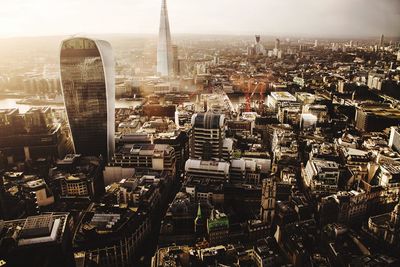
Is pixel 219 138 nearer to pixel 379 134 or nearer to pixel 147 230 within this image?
pixel 147 230

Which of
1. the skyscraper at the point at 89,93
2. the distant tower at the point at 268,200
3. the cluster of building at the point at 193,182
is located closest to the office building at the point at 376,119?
the cluster of building at the point at 193,182

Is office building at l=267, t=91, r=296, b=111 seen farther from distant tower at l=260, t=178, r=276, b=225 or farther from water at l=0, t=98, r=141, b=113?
distant tower at l=260, t=178, r=276, b=225

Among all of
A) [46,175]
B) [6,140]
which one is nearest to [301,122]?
[46,175]

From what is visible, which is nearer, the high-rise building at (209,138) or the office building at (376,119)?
the high-rise building at (209,138)

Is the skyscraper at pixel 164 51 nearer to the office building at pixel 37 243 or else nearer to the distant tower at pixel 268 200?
the distant tower at pixel 268 200

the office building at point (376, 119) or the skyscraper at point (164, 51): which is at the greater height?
the skyscraper at point (164, 51)

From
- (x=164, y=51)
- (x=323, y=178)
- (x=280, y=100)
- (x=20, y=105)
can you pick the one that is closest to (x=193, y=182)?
(x=323, y=178)
